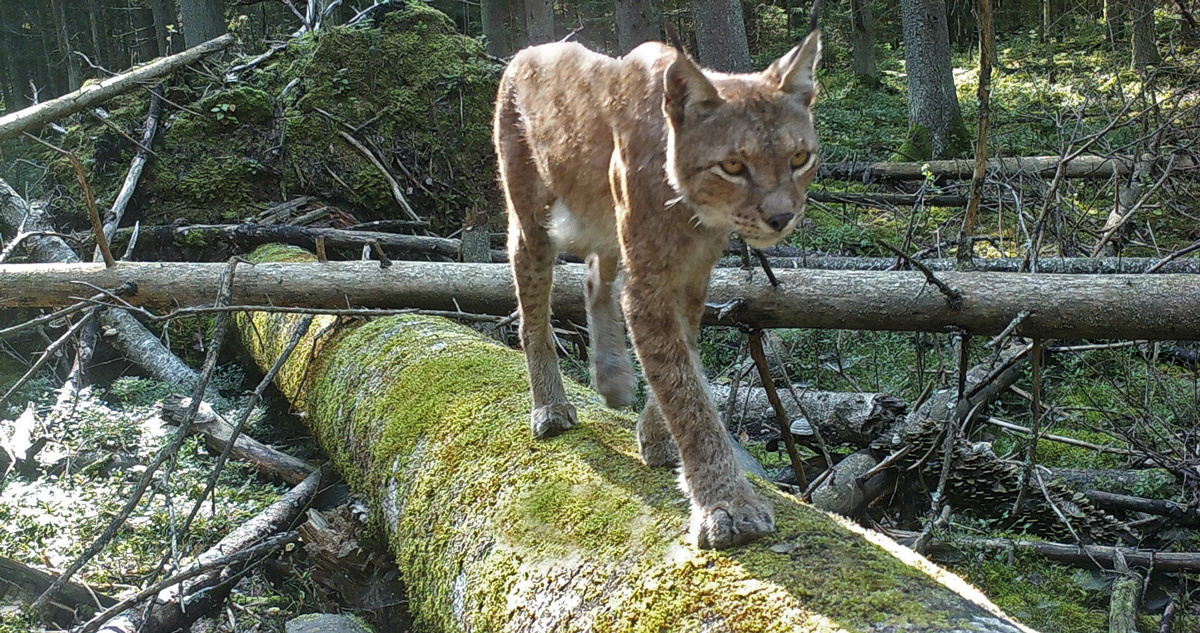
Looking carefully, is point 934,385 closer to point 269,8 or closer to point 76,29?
point 269,8

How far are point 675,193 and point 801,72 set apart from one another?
68 cm

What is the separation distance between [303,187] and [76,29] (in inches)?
940

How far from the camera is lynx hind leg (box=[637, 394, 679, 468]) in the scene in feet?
12.0

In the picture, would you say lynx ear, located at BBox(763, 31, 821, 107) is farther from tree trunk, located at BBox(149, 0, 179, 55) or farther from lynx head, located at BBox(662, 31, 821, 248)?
tree trunk, located at BBox(149, 0, 179, 55)

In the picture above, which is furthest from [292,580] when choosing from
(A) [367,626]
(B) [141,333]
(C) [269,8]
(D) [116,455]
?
(C) [269,8]

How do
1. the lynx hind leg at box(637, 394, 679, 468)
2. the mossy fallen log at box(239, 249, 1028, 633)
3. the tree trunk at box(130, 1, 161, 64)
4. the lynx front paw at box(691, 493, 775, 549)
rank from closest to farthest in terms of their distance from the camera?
the mossy fallen log at box(239, 249, 1028, 633)
the lynx front paw at box(691, 493, 775, 549)
the lynx hind leg at box(637, 394, 679, 468)
the tree trunk at box(130, 1, 161, 64)

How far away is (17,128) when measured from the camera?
29.8ft

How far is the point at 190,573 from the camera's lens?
415 centimetres

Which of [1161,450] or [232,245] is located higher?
[232,245]

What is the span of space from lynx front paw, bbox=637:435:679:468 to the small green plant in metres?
7.70

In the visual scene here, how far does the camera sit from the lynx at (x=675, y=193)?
3113 mm

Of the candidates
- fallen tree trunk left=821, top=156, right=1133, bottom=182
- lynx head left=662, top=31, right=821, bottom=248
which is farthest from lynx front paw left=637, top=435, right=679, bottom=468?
fallen tree trunk left=821, top=156, right=1133, bottom=182

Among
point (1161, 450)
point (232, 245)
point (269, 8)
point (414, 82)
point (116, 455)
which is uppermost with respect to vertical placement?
point (269, 8)

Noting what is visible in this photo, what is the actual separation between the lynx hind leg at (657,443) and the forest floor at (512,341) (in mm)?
1823
